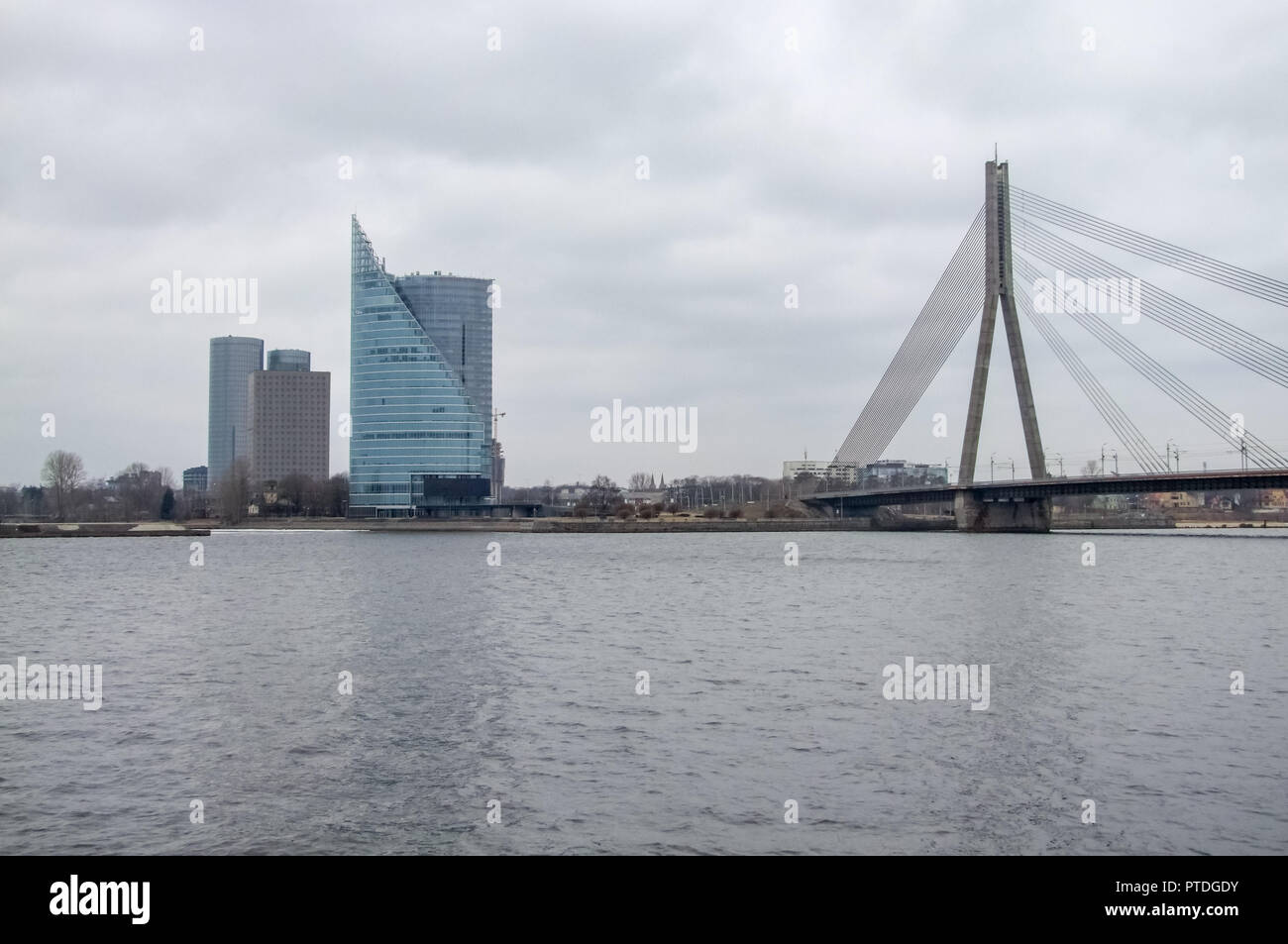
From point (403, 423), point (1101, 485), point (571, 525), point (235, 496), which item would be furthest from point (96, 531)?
point (1101, 485)

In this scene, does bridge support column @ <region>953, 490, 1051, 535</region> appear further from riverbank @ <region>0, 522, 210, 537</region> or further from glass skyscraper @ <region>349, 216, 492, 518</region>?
riverbank @ <region>0, 522, 210, 537</region>

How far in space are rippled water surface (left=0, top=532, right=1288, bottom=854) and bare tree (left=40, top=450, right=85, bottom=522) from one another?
109 m

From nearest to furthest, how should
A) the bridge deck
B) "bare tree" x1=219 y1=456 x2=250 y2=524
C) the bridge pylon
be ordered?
the bridge deck
the bridge pylon
"bare tree" x1=219 y1=456 x2=250 y2=524

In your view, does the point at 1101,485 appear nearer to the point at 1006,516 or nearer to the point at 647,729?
the point at 1006,516

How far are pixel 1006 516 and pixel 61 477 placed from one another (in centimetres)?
10655

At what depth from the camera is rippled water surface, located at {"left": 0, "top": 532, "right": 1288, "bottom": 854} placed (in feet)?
41.3

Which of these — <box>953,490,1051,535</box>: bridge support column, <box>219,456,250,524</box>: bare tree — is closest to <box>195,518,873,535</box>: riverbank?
<box>219,456,250,524</box>: bare tree

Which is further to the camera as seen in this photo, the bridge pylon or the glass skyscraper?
the glass skyscraper

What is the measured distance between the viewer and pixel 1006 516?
96.8 metres

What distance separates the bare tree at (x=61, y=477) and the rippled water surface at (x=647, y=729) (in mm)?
109131

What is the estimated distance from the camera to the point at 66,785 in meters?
14.6
